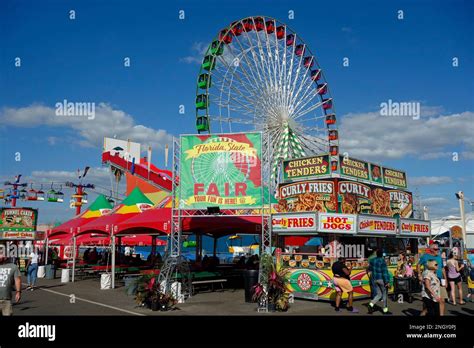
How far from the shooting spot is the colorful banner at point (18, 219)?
33125 mm

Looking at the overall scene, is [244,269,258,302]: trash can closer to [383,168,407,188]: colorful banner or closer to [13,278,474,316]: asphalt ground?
[13,278,474,316]: asphalt ground

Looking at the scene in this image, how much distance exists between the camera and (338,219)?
51.8 feet

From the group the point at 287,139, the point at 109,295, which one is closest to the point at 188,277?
the point at 109,295

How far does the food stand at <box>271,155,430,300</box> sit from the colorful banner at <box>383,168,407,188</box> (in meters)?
0.05

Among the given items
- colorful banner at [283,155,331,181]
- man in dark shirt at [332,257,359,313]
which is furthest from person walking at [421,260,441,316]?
colorful banner at [283,155,331,181]

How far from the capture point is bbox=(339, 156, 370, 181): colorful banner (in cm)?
1775

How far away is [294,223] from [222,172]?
3245 millimetres

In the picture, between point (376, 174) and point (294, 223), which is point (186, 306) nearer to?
point (294, 223)

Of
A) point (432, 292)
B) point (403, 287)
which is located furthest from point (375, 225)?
point (432, 292)

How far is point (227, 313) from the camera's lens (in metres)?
12.8
